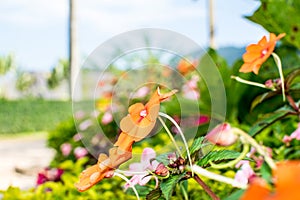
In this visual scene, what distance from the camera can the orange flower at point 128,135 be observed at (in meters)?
0.51

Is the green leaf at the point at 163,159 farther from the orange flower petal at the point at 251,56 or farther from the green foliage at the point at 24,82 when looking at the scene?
the green foliage at the point at 24,82

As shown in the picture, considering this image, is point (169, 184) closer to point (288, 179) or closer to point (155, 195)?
point (155, 195)

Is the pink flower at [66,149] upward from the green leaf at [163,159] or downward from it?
downward

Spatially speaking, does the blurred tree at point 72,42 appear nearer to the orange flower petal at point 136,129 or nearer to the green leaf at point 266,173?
the orange flower petal at point 136,129

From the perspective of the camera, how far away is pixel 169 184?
52 cm

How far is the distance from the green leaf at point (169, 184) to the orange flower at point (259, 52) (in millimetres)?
281

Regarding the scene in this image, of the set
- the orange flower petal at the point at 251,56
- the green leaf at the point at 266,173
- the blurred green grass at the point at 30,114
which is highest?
the green leaf at the point at 266,173

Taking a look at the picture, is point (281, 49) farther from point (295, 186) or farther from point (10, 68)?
point (10, 68)

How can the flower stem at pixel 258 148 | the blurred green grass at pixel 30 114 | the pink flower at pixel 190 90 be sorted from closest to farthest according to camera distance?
the flower stem at pixel 258 148 < the pink flower at pixel 190 90 < the blurred green grass at pixel 30 114

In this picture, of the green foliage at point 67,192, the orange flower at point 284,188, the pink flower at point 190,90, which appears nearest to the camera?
the orange flower at point 284,188

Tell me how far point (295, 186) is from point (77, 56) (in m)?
9.91

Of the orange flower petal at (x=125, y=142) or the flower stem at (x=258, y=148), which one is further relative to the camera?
the orange flower petal at (x=125, y=142)

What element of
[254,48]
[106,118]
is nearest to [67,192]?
[254,48]

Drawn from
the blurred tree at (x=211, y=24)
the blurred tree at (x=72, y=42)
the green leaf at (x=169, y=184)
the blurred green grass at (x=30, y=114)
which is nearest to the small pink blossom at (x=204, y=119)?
the green leaf at (x=169, y=184)
